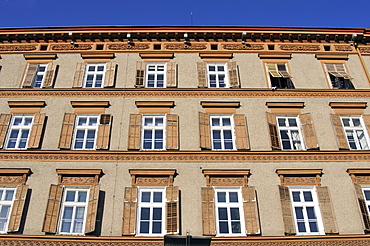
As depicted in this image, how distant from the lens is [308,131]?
56.0 feet

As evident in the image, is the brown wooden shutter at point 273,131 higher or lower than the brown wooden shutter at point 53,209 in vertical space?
higher

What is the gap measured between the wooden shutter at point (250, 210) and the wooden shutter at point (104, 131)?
6.10m

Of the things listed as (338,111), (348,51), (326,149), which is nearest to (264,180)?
(326,149)

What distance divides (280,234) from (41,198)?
918 cm

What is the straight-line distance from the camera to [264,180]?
51.1ft

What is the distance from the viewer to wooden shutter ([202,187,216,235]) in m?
14.2

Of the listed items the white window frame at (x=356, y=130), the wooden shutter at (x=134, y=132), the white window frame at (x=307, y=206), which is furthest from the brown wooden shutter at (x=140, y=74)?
the white window frame at (x=356, y=130)

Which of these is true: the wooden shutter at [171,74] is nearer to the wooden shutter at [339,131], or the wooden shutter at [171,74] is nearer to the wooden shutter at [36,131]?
the wooden shutter at [36,131]

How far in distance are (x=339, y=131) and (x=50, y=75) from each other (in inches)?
548

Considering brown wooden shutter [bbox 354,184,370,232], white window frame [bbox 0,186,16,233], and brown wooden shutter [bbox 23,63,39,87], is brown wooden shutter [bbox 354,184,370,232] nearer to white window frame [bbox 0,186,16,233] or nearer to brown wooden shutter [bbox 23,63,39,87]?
white window frame [bbox 0,186,16,233]

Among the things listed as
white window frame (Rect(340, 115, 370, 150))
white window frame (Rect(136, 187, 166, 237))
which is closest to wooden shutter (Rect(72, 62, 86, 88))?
white window frame (Rect(136, 187, 166, 237))

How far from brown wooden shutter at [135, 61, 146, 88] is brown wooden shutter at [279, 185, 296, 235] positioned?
8.19 m

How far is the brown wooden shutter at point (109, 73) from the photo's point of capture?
1869cm

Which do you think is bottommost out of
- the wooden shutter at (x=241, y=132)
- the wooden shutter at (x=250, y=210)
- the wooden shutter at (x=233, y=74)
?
the wooden shutter at (x=250, y=210)
